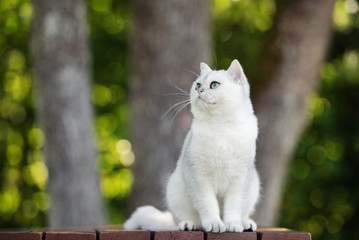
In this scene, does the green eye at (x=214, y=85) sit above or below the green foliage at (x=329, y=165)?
above

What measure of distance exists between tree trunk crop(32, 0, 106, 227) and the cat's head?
2701 mm

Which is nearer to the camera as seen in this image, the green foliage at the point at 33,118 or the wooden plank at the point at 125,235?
the wooden plank at the point at 125,235

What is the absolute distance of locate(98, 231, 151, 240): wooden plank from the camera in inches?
112

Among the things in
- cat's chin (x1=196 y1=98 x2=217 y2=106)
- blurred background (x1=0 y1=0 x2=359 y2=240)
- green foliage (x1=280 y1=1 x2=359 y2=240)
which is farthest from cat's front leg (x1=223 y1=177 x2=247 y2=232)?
green foliage (x1=280 y1=1 x2=359 y2=240)

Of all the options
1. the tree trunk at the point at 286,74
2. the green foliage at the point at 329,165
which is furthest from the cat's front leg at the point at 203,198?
the green foliage at the point at 329,165

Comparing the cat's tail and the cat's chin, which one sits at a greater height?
the cat's chin

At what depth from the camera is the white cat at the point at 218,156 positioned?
9.53 ft

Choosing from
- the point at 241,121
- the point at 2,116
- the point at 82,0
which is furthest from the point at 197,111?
the point at 2,116

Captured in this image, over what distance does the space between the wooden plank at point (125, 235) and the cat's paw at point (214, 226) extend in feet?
0.93

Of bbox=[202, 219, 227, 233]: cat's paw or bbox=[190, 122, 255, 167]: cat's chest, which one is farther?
bbox=[190, 122, 255, 167]: cat's chest

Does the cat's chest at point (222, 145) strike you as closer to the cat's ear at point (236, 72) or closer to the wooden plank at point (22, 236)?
the cat's ear at point (236, 72)

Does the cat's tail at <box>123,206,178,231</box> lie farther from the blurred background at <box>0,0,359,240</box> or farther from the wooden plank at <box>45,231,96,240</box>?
the blurred background at <box>0,0,359,240</box>

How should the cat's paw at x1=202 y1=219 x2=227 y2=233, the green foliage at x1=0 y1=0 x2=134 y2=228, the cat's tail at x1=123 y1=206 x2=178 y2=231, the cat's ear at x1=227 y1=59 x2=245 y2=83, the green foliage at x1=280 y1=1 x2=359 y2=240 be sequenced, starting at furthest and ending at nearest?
the green foliage at x1=280 y1=1 x2=359 y2=240, the green foliage at x1=0 y1=0 x2=134 y2=228, the cat's tail at x1=123 y1=206 x2=178 y2=231, the cat's ear at x1=227 y1=59 x2=245 y2=83, the cat's paw at x1=202 y1=219 x2=227 y2=233

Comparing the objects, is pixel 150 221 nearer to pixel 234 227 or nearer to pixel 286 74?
pixel 234 227
